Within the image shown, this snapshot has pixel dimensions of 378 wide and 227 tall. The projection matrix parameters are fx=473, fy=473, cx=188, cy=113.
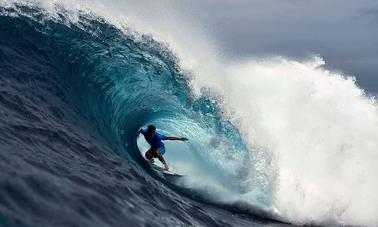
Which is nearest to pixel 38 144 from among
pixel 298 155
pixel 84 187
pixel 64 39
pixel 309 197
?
pixel 84 187

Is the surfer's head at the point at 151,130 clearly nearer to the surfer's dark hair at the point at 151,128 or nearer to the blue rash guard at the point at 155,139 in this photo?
the surfer's dark hair at the point at 151,128

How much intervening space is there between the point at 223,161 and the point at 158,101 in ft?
9.84

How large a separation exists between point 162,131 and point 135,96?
3.15m

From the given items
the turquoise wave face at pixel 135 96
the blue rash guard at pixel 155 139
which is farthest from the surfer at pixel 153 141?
the turquoise wave face at pixel 135 96

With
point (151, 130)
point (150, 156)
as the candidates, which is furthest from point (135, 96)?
point (150, 156)

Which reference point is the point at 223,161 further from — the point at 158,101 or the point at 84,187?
the point at 84,187

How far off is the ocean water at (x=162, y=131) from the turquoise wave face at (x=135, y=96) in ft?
0.13

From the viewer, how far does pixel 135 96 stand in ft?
45.5

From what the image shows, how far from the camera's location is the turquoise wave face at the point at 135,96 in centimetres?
1112

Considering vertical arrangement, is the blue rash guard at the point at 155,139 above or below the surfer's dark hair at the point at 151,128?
below

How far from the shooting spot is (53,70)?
10688 mm

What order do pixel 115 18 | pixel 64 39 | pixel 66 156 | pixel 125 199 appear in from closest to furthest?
pixel 125 199 → pixel 66 156 → pixel 64 39 → pixel 115 18

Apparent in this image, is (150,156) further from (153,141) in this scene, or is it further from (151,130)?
(151,130)

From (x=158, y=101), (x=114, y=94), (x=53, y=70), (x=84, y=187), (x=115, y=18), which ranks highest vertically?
(x=115, y=18)
